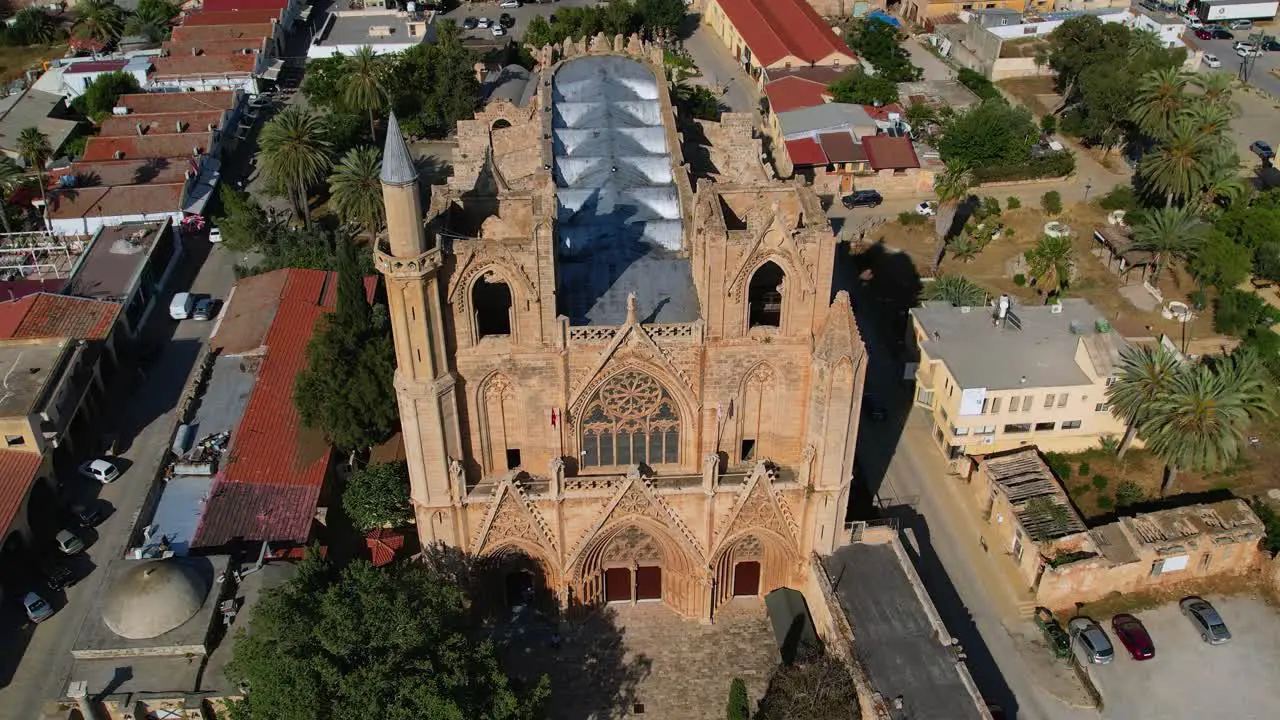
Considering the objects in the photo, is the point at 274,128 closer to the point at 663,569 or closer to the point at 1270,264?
the point at 663,569

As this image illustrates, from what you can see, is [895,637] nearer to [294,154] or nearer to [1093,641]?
[1093,641]

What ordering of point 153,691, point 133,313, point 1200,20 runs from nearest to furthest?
1. point 153,691
2. point 133,313
3. point 1200,20

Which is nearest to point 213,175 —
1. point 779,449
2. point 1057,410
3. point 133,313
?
point 133,313

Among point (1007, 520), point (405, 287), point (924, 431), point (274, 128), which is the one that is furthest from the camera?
point (274, 128)

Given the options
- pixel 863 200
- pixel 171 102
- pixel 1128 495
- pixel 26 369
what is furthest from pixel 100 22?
pixel 1128 495

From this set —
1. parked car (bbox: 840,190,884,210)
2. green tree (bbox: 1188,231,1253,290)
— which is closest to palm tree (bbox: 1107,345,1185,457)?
green tree (bbox: 1188,231,1253,290)

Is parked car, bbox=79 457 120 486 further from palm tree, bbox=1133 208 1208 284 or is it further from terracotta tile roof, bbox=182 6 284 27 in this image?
terracotta tile roof, bbox=182 6 284 27

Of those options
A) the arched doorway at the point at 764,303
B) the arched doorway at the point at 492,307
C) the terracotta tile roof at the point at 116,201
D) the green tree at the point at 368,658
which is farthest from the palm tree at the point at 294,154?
the green tree at the point at 368,658

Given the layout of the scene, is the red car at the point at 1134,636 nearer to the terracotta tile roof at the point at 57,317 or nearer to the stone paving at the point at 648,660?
the stone paving at the point at 648,660
